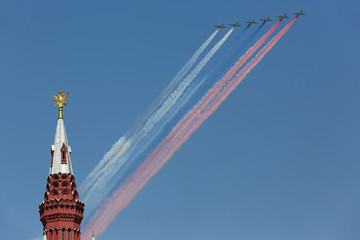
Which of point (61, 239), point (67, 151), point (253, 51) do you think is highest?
point (253, 51)

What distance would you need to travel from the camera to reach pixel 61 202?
155625mm

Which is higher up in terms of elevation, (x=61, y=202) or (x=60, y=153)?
(x=60, y=153)

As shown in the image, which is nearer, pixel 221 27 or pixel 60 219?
A: pixel 60 219

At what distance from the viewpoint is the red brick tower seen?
155000 millimetres

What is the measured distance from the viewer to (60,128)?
532ft

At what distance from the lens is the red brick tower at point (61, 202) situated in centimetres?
15500

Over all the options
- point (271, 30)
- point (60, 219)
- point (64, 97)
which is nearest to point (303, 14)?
point (271, 30)

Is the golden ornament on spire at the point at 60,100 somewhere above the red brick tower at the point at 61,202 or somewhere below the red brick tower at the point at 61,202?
above

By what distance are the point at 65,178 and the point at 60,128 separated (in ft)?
29.7

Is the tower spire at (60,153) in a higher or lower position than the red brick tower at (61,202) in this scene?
higher

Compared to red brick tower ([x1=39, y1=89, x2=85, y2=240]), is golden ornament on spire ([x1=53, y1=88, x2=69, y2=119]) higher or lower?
higher

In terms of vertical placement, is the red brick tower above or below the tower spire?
below

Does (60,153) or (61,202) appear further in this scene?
(60,153)

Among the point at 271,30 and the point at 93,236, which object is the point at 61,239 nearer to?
the point at 93,236
